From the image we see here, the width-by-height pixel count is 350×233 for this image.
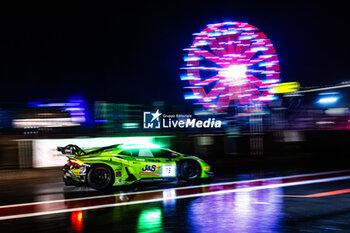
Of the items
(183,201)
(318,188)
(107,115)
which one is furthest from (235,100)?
(183,201)

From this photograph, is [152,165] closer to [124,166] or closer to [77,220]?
[124,166]

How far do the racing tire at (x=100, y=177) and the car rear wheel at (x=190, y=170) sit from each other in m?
2.02

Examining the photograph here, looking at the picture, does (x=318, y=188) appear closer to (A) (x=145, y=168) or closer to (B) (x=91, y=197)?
(A) (x=145, y=168)

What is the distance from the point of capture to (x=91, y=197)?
768 centimetres

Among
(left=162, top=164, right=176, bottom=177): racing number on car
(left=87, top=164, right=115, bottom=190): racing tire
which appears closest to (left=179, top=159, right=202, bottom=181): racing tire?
(left=162, top=164, right=176, bottom=177): racing number on car

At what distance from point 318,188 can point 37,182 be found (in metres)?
7.85

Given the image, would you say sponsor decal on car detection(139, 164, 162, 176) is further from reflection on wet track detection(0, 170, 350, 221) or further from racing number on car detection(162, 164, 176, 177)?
reflection on wet track detection(0, 170, 350, 221)

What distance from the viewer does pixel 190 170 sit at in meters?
9.73

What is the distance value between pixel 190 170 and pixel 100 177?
258 cm

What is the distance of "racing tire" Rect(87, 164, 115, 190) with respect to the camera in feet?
27.8

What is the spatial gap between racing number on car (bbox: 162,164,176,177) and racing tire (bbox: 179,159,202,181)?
31cm

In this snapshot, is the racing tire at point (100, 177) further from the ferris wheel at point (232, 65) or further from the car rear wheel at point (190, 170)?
the ferris wheel at point (232, 65)

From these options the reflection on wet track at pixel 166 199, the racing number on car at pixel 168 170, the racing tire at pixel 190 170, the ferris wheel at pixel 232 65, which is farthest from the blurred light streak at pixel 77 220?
the ferris wheel at pixel 232 65

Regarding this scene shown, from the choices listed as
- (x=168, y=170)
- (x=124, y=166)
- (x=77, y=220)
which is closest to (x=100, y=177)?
(x=124, y=166)
